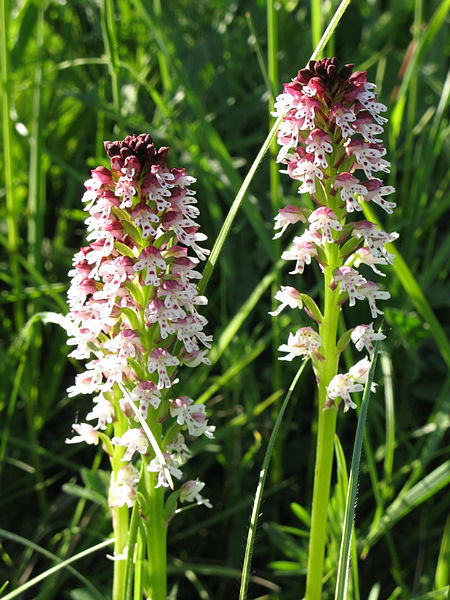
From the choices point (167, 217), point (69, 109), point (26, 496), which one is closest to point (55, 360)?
point (26, 496)

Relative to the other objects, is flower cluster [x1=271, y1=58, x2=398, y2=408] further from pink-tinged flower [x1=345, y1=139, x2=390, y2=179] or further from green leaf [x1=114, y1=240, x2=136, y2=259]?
green leaf [x1=114, y1=240, x2=136, y2=259]

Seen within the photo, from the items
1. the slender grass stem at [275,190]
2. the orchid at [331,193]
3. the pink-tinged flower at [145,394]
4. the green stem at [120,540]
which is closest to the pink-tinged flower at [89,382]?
the pink-tinged flower at [145,394]

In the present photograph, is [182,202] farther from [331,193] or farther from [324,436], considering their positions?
[324,436]

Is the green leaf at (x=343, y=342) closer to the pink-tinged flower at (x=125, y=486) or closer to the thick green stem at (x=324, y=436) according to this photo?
the thick green stem at (x=324, y=436)

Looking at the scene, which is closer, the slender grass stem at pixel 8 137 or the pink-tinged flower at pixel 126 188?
the pink-tinged flower at pixel 126 188

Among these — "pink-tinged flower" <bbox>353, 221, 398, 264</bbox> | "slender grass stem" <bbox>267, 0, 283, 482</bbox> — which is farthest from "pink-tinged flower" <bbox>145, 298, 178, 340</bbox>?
"slender grass stem" <bbox>267, 0, 283, 482</bbox>

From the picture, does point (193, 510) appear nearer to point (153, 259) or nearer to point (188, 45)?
point (153, 259)
